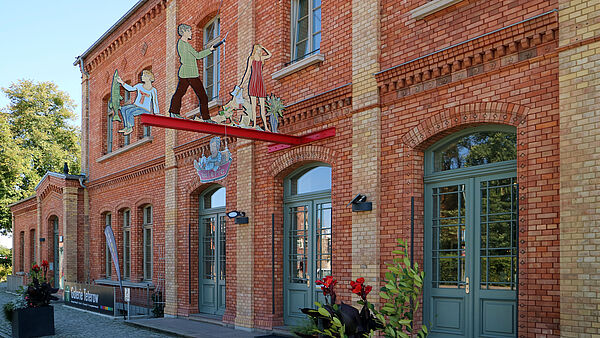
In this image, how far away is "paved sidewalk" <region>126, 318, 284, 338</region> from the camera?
37.7 ft

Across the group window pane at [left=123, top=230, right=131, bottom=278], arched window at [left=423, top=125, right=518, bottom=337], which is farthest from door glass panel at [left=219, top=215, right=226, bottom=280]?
arched window at [left=423, top=125, right=518, bottom=337]

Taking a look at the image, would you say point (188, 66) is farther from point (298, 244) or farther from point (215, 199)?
point (215, 199)

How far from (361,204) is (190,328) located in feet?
18.3

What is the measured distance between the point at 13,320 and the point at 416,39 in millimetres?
9907

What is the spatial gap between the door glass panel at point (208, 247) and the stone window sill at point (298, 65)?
4433 millimetres

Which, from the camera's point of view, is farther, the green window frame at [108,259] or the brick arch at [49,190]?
the brick arch at [49,190]

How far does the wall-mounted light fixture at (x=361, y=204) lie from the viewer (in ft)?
29.6

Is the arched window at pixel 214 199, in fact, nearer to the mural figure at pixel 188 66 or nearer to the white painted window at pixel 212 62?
the white painted window at pixel 212 62

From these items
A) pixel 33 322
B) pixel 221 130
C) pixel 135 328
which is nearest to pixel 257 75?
pixel 221 130

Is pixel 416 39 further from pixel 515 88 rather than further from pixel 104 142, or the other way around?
pixel 104 142

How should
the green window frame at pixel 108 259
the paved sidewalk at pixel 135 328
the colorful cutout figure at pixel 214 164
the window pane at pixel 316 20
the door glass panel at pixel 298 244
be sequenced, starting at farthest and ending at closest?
the green window frame at pixel 108 259 < the colorful cutout figure at pixel 214 164 < the paved sidewalk at pixel 135 328 < the door glass panel at pixel 298 244 < the window pane at pixel 316 20

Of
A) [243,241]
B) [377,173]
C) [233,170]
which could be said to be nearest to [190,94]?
[233,170]

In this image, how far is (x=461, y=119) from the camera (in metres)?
7.87

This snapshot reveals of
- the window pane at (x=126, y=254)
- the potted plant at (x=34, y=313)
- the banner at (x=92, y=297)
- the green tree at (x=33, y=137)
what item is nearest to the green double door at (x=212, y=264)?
the banner at (x=92, y=297)
